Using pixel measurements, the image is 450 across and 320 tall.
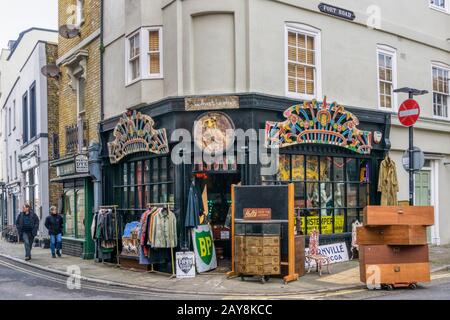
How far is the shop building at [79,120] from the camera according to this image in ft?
60.0

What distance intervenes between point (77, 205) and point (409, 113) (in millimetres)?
11181

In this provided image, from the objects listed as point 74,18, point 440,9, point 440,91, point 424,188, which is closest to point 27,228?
point 74,18

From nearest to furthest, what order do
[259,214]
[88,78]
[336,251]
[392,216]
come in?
[392,216] → [259,214] → [336,251] → [88,78]

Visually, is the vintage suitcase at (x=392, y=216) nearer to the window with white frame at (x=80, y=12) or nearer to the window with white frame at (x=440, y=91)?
the window with white frame at (x=440, y=91)

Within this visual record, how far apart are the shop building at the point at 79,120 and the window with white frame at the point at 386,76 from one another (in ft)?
28.0

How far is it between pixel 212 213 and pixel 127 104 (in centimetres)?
385

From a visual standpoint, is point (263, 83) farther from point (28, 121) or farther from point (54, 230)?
point (28, 121)

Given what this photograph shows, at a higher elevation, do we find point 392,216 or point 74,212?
point 392,216

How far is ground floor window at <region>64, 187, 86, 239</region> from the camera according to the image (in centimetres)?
1923

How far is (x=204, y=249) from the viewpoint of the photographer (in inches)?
547

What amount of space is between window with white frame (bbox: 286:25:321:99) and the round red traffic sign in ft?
7.25

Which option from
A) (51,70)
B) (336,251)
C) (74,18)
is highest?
(74,18)

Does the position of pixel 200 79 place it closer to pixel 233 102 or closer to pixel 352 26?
pixel 233 102

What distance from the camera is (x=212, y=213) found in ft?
50.9
